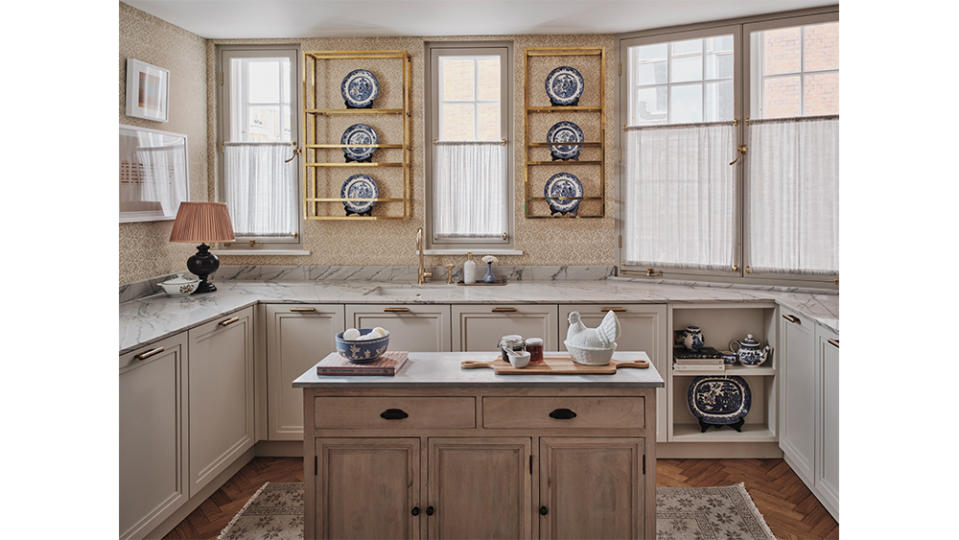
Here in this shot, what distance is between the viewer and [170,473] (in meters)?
2.54

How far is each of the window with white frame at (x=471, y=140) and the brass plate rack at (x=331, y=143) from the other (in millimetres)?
160

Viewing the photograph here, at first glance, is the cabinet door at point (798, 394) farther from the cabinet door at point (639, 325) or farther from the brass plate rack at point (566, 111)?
the brass plate rack at point (566, 111)

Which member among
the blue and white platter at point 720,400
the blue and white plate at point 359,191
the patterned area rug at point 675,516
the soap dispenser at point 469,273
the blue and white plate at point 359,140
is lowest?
the patterned area rug at point 675,516

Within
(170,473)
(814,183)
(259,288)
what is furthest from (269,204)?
(814,183)

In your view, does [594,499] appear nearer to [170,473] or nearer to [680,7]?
[170,473]

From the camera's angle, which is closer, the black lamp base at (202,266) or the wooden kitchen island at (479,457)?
the wooden kitchen island at (479,457)

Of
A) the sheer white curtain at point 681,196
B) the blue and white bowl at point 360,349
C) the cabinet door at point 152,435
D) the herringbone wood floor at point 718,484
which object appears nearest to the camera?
the blue and white bowl at point 360,349

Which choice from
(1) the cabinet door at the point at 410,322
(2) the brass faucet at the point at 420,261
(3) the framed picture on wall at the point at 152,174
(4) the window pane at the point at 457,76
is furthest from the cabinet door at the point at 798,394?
(3) the framed picture on wall at the point at 152,174

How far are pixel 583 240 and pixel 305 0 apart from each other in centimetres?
214

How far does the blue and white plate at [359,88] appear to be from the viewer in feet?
12.9

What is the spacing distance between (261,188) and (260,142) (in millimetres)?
297

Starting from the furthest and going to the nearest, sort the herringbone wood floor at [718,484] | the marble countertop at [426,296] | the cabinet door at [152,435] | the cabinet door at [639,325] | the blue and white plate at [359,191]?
the blue and white plate at [359,191], the cabinet door at [639,325], the marble countertop at [426,296], the herringbone wood floor at [718,484], the cabinet door at [152,435]

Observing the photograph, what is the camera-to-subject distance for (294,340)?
3.33 m

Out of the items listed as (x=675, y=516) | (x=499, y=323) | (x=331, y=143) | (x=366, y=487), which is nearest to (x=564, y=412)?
(x=366, y=487)
